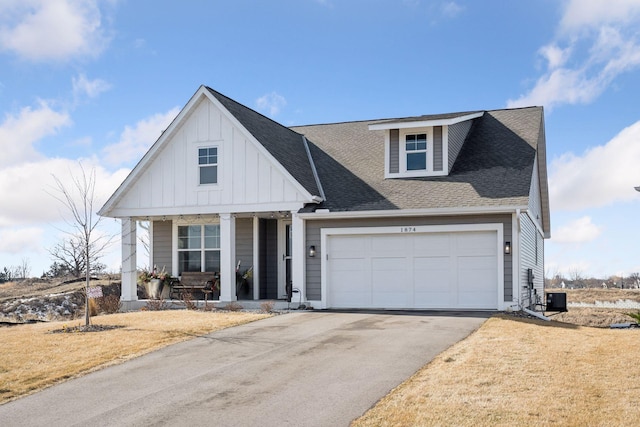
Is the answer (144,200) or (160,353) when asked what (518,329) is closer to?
(160,353)

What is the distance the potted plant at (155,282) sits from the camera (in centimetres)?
2330

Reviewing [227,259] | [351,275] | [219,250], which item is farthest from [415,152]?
[219,250]

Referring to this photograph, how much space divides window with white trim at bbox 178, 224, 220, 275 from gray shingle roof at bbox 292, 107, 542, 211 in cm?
428

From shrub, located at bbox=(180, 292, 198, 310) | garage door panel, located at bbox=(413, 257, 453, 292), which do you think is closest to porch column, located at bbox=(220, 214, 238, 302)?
shrub, located at bbox=(180, 292, 198, 310)

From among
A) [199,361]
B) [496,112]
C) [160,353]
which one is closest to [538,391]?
[199,361]

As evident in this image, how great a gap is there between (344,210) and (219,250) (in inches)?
211

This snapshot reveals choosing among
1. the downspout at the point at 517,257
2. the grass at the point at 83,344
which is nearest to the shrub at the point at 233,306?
the grass at the point at 83,344

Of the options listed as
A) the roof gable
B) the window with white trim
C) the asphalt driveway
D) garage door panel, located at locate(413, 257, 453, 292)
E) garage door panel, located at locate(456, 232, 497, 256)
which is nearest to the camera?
the asphalt driveway

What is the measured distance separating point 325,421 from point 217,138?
14511 mm

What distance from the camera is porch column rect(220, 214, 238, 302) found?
21344mm

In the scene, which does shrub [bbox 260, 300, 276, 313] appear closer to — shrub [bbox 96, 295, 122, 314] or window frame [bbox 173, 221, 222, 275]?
window frame [bbox 173, 221, 222, 275]

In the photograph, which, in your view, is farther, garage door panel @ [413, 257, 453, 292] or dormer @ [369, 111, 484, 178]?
dormer @ [369, 111, 484, 178]

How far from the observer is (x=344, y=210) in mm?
20375

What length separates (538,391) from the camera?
9.41 m
